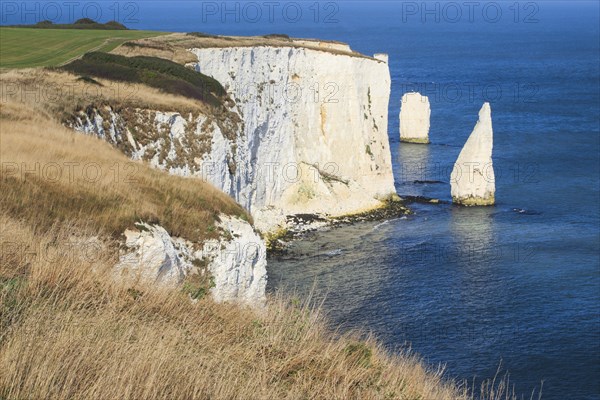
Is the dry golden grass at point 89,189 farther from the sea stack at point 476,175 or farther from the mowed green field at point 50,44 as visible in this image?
the sea stack at point 476,175

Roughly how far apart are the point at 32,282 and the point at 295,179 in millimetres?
46712

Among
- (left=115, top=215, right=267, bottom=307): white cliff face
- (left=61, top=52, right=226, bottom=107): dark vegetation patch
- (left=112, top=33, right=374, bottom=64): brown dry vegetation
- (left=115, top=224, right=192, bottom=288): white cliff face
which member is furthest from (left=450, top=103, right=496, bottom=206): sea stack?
(left=115, top=224, right=192, bottom=288): white cliff face

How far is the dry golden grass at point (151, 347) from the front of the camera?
302 inches

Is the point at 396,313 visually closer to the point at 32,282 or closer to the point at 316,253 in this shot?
the point at 316,253

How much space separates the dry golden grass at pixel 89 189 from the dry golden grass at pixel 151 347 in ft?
12.9

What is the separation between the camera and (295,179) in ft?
185

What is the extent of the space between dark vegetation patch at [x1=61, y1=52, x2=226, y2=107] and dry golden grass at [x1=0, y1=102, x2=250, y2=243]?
14.0m

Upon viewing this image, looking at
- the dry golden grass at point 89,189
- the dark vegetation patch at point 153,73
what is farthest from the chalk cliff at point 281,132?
the dry golden grass at point 89,189

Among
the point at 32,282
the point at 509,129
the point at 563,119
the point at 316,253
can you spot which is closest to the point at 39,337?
the point at 32,282

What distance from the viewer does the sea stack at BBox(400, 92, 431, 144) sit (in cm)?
8844

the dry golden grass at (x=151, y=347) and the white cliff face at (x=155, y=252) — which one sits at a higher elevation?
the dry golden grass at (x=151, y=347)

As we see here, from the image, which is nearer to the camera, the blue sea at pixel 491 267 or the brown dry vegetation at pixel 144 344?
the brown dry vegetation at pixel 144 344

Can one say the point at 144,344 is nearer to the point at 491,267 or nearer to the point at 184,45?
the point at 491,267

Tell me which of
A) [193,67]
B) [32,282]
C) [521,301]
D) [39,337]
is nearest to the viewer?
[39,337]
